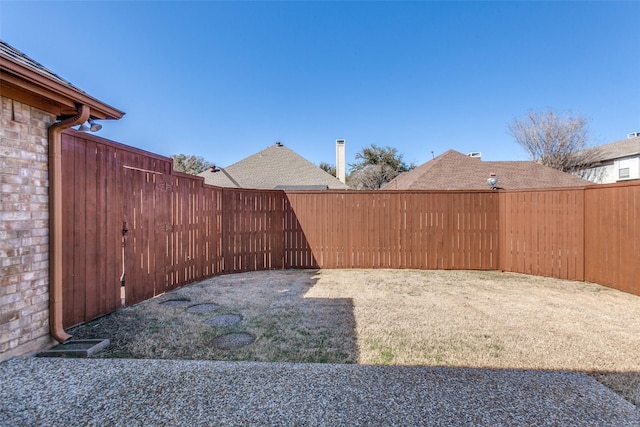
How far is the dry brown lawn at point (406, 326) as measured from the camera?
275 cm

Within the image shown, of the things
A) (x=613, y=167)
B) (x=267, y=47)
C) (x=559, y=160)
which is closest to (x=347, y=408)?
(x=267, y=47)

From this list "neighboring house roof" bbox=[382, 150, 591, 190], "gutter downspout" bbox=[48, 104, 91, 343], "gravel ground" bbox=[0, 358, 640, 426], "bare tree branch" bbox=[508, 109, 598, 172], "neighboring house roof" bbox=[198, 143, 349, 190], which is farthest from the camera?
"bare tree branch" bbox=[508, 109, 598, 172]

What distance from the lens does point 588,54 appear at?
12.0 m

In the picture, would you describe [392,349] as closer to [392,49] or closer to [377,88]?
[392,49]

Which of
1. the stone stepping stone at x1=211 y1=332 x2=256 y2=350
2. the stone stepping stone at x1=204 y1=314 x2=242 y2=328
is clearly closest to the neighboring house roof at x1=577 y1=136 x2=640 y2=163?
the stone stepping stone at x1=204 y1=314 x2=242 y2=328

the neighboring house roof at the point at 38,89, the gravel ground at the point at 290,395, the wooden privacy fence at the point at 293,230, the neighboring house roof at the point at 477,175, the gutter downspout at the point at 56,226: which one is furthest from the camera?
the neighboring house roof at the point at 477,175

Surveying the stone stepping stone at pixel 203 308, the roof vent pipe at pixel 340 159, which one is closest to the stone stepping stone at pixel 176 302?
the stone stepping stone at pixel 203 308

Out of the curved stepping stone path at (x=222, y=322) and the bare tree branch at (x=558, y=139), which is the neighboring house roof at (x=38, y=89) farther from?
the bare tree branch at (x=558, y=139)

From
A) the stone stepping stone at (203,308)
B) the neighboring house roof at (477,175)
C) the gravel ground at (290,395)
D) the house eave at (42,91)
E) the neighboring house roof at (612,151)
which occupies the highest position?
the neighboring house roof at (612,151)

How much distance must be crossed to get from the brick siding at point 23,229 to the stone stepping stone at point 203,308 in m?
1.57

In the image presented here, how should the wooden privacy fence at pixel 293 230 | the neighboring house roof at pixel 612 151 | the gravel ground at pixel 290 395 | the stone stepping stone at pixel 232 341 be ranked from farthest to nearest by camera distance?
the neighboring house roof at pixel 612 151 → the wooden privacy fence at pixel 293 230 → the stone stepping stone at pixel 232 341 → the gravel ground at pixel 290 395

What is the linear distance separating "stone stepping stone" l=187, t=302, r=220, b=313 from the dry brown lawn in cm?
11

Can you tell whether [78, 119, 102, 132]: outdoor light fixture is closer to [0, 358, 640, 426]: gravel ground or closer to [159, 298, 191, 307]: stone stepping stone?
[0, 358, 640, 426]: gravel ground

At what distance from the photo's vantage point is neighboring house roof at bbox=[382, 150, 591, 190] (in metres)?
11.7
